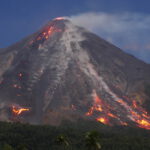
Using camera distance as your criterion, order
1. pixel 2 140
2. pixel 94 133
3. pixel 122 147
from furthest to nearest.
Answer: pixel 2 140 < pixel 122 147 < pixel 94 133

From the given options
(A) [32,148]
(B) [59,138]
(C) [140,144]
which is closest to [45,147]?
(A) [32,148]

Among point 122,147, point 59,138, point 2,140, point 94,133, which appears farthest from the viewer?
point 2,140

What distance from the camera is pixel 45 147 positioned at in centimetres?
19012

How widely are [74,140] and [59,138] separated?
9704cm

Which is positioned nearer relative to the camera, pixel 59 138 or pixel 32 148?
pixel 59 138

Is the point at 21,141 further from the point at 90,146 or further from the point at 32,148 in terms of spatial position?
the point at 90,146

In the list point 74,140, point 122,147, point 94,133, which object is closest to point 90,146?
point 94,133

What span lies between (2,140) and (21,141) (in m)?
7.97

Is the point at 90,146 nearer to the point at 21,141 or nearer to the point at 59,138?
the point at 59,138

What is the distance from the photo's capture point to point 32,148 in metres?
191

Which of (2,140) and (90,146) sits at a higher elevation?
(90,146)

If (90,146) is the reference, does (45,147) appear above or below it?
below

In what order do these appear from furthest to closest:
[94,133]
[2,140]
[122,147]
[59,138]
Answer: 1. [2,140]
2. [122,147]
3. [59,138]
4. [94,133]

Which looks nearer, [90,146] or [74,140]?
[90,146]
